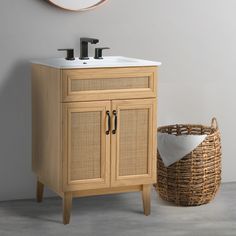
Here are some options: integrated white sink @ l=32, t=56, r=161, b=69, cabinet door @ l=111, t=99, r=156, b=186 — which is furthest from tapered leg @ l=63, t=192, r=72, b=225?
integrated white sink @ l=32, t=56, r=161, b=69

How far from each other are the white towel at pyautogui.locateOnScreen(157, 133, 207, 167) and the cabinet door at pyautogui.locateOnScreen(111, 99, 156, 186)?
18 cm

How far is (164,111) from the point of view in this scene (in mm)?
4391

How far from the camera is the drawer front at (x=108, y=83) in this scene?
365 centimetres

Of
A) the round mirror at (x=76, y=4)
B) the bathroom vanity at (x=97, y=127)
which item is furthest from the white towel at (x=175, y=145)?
the round mirror at (x=76, y=4)

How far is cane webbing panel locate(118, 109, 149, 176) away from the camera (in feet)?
12.4

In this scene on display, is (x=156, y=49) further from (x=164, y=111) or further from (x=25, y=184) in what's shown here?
(x=25, y=184)

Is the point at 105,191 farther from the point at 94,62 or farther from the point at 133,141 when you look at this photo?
the point at 94,62

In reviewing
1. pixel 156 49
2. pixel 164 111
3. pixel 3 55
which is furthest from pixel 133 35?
pixel 3 55

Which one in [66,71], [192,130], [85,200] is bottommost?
[85,200]

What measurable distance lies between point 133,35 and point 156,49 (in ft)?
0.54

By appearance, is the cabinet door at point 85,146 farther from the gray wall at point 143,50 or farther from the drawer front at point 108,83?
the gray wall at point 143,50

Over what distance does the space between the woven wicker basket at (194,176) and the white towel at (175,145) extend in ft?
0.09

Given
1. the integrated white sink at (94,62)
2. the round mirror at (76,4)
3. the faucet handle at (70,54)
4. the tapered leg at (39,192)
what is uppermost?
the round mirror at (76,4)

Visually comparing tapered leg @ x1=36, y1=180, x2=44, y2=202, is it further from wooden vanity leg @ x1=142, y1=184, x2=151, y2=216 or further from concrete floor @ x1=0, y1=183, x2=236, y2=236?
wooden vanity leg @ x1=142, y1=184, x2=151, y2=216
